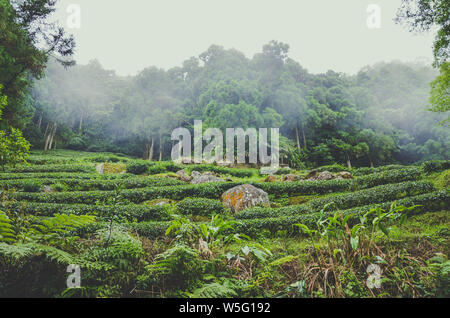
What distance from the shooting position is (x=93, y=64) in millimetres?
47906

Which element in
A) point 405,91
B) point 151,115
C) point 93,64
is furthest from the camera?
point 93,64

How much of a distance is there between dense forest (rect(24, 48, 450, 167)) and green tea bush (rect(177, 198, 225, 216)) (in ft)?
56.2

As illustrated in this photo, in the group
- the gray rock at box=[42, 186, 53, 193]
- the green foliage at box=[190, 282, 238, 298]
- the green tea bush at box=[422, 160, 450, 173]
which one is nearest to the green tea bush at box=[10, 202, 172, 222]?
the gray rock at box=[42, 186, 53, 193]

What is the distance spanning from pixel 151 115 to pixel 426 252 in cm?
3640

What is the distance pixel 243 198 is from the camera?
9.09 meters

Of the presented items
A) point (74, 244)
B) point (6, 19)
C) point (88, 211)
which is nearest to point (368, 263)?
point (74, 244)

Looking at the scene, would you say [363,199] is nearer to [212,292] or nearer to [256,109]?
[212,292]

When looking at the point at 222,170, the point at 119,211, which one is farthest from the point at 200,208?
the point at 222,170

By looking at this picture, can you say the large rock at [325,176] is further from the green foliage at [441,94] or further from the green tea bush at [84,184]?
the green tea bush at [84,184]

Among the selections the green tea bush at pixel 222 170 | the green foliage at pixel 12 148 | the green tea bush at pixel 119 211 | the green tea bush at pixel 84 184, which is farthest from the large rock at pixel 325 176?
the green foliage at pixel 12 148

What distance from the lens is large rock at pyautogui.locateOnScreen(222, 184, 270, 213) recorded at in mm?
8938

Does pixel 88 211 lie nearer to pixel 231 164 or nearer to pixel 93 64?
pixel 231 164
